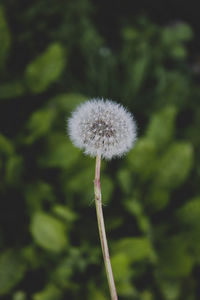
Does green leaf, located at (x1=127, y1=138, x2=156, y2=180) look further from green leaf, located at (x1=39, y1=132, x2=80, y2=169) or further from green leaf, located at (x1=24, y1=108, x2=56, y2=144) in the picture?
green leaf, located at (x1=24, y1=108, x2=56, y2=144)

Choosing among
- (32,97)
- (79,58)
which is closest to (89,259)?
(32,97)

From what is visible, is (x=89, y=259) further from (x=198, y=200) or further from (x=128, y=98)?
(x=128, y=98)

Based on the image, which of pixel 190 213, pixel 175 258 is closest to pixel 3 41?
pixel 190 213

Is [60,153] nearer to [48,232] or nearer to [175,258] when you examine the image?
[48,232]

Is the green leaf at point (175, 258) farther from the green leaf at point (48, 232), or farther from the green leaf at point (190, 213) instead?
the green leaf at point (48, 232)

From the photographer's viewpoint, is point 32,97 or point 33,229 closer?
point 33,229

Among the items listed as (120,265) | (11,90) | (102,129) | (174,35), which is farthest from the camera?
(174,35)

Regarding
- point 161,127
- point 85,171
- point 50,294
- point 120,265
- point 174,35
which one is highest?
point 174,35

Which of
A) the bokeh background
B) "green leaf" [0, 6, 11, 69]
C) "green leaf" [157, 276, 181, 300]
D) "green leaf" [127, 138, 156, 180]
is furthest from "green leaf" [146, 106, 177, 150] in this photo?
"green leaf" [0, 6, 11, 69]
